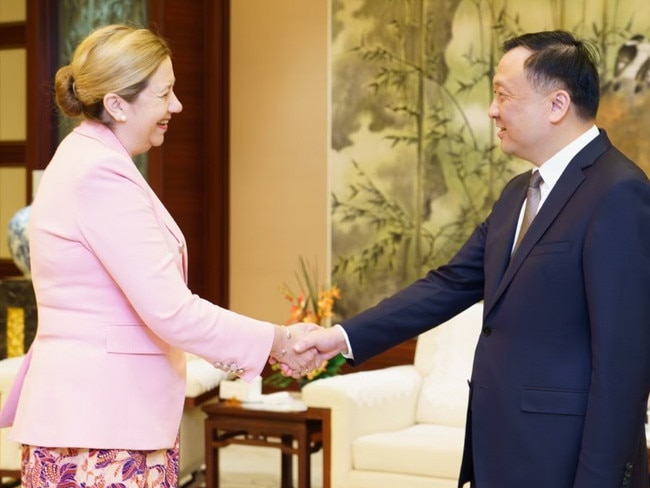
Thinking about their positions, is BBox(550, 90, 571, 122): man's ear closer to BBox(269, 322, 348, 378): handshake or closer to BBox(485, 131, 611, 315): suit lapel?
BBox(485, 131, 611, 315): suit lapel

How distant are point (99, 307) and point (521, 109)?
1106 millimetres

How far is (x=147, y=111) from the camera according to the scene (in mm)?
2648

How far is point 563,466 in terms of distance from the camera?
8.37 feet

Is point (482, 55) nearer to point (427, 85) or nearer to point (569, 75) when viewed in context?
point (427, 85)

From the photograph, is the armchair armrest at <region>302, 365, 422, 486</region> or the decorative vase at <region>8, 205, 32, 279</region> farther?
the decorative vase at <region>8, 205, 32, 279</region>

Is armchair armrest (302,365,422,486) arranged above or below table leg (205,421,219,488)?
above

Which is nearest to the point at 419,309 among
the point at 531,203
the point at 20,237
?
the point at 531,203

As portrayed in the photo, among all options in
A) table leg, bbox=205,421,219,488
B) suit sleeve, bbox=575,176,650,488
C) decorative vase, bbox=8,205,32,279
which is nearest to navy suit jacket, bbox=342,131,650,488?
suit sleeve, bbox=575,176,650,488

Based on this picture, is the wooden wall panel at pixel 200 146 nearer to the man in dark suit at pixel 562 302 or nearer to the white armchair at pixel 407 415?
the white armchair at pixel 407 415

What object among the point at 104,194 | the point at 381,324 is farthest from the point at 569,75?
the point at 104,194

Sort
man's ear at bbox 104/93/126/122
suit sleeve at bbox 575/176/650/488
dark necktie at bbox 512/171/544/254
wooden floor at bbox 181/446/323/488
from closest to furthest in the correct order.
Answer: suit sleeve at bbox 575/176/650/488, man's ear at bbox 104/93/126/122, dark necktie at bbox 512/171/544/254, wooden floor at bbox 181/446/323/488

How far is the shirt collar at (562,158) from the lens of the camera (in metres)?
2.69

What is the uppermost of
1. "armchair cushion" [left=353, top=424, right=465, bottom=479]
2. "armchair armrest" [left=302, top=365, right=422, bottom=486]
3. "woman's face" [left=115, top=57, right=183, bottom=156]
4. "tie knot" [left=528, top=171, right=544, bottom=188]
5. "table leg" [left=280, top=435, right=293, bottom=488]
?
"woman's face" [left=115, top=57, right=183, bottom=156]

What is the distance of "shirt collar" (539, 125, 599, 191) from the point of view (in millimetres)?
2691
